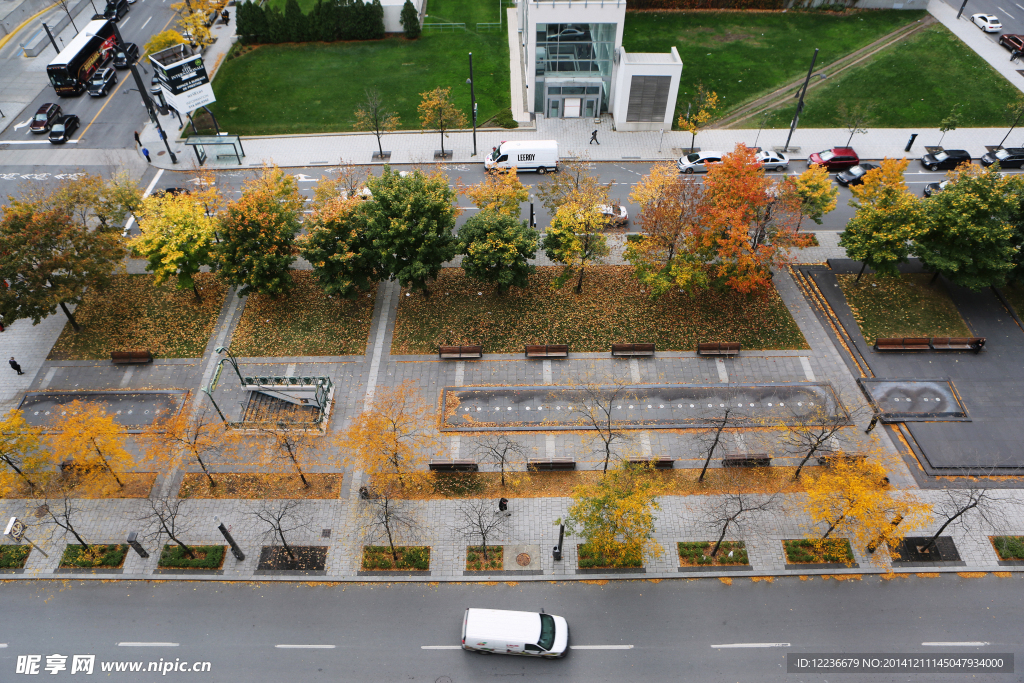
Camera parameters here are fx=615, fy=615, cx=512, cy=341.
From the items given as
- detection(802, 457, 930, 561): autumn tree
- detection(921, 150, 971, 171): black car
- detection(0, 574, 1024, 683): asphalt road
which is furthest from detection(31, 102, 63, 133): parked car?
detection(921, 150, 971, 171): black car

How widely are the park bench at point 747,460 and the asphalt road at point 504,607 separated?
601cm

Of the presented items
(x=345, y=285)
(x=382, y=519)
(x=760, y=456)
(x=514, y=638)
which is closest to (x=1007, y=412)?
(x=760, y=456)

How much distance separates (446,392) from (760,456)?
1726 centimetres

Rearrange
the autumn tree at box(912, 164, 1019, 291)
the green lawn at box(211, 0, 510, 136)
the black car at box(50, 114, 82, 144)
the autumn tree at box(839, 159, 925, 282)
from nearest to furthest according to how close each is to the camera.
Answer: the autumn tree at box(912, 164, 1019, 291)
the autumn tree at box(839, 159, 925, 282)
the black car at box(50, 114, 82, 144)
the green lawn at box(211, 0, 510, 136)

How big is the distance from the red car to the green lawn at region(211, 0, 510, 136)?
27850mm

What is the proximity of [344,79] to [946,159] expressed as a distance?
5340 centimetres

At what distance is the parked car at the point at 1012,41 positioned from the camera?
58281 mm

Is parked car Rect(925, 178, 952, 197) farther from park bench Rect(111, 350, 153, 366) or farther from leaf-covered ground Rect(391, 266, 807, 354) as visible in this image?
park bench Rect(111, 350, 153, 366)

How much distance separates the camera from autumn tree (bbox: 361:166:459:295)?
3591cm

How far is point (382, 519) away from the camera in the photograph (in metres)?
30.7

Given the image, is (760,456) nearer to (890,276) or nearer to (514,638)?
(514,638)

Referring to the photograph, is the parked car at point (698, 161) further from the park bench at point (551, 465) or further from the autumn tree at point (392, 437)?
the autumn tree at point (392, 437)

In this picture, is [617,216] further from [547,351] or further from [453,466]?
[453,466]

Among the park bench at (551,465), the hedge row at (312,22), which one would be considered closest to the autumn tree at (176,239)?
the park bench at (551,465)
